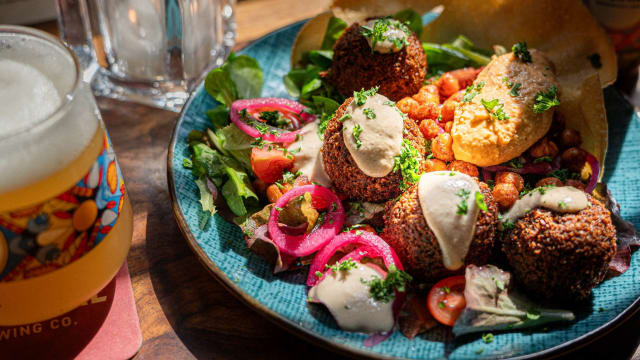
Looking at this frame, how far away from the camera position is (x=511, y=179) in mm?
2174

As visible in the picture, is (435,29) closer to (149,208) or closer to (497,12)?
(497,12)

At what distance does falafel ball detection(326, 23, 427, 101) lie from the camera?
2434mm

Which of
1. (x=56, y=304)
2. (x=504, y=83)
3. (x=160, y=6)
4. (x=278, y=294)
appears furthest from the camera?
(x=160, y=6)

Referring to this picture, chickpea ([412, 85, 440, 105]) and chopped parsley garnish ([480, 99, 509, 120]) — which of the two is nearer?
chopped parsley garnish ([480, 99, 509, 120])

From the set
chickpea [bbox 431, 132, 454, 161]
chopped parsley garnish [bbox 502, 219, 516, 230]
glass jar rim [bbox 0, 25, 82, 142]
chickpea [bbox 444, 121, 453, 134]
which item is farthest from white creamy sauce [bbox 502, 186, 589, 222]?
glass jar rim [bbox 0, 25, 82, 142]

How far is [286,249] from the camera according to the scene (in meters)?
2.00

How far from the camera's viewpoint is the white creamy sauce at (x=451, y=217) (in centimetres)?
184

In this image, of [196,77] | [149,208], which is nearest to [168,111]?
Answer: [196,77]

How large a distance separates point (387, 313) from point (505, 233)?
1.75 feet

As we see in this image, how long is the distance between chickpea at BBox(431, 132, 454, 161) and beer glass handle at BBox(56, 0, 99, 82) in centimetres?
188

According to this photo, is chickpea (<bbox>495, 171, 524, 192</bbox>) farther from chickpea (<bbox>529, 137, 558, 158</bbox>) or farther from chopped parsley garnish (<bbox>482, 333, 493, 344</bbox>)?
chopped parsley garnish (<bbox>482, 333, 493, 344</bbox>)

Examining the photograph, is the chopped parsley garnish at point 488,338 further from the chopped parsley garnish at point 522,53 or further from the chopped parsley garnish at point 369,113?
the chopped parsley garnish at point 522,53

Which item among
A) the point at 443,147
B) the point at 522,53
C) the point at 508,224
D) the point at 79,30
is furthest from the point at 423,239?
the point at 79,30

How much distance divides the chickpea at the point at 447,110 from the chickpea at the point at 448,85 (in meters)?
0.16
